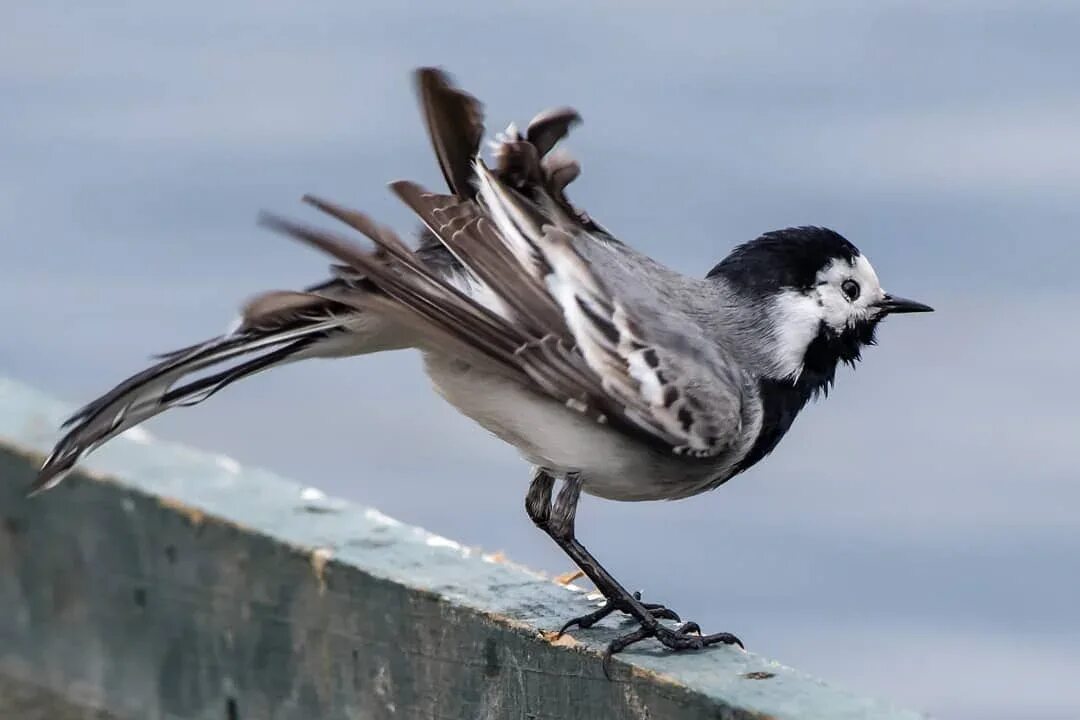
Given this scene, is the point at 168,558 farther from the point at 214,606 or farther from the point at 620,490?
the point at 620,490

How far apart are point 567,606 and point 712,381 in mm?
637

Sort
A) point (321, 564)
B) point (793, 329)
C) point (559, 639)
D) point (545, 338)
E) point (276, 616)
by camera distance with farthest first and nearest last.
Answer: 1. point (793, 329)
2. point (276, 616)
3. point (321, 564)
4. point (545, 338)
5. point (559, 639)

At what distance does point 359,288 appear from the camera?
5.38 metres

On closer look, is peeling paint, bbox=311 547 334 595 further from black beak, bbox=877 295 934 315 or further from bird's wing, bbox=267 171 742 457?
black beak, bbox=877 295 934 315

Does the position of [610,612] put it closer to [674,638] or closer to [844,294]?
[674,638]

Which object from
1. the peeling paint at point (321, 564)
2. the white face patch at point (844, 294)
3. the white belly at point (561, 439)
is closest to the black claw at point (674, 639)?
the white belly at point (561, 439)

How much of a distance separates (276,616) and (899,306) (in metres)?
1.75

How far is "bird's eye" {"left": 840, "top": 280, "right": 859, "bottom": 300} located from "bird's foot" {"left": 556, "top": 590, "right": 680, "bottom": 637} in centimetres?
97

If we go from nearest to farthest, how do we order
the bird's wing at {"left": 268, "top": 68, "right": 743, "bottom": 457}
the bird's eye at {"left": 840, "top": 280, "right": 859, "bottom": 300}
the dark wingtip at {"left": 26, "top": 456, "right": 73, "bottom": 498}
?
the bird's wing at {"left": 268, "top": 68, "right": 743, "bottom": 457} < the dark wingtip at {"left": 26, "top": 456, "right": 73, "bottom": 498} < the bird's eye at {"left": 840, "top": 280, "right": 859, "bottom": 300}

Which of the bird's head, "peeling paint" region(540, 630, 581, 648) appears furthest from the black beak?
"peeling paint" region(540, 630, 581, 648)

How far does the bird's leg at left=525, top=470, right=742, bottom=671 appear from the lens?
17.1ft

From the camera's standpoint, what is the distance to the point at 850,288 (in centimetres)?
597

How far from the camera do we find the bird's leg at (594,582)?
520cm

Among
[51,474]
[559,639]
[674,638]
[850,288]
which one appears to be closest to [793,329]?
[850,288]
